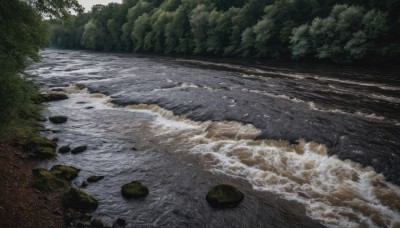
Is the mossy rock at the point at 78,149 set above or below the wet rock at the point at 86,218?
above

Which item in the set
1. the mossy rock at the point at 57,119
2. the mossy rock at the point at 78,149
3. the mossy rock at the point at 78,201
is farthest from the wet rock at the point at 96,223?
the mossy rock at the point at 57,119

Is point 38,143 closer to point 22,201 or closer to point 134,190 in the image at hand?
point 22,201

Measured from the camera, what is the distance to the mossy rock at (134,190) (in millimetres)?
11781

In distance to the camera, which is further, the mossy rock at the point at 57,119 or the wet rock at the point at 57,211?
the mossy rock at the point at 57,119

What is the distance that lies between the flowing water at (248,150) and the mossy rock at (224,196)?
0.97ft

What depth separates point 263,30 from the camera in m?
49.6

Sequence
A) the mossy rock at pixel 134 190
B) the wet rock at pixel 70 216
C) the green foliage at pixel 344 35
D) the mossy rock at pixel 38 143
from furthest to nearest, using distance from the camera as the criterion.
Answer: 1. the green foliage at pixel 344 35
2. the mossy rock at pixel 38 143
3. the mossy rock at pixel 134 190
4. the wet rock at pixel 70 216

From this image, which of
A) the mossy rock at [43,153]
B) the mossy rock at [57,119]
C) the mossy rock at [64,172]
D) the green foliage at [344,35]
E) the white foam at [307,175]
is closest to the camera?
the white foam at [307,175]

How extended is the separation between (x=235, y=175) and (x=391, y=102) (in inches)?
590

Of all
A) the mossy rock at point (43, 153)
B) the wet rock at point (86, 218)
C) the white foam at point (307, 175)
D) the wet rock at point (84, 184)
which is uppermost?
the white foam at point (307, 175)

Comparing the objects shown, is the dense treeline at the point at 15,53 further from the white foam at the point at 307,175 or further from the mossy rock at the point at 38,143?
the white foam at the point at 307,175

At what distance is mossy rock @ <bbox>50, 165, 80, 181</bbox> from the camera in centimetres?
1292

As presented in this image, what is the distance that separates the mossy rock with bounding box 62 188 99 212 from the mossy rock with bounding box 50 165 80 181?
2.16m

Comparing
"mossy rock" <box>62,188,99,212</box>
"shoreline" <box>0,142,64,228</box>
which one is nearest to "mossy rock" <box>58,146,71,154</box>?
"shoreline" <box>0,142,64,228</box>
